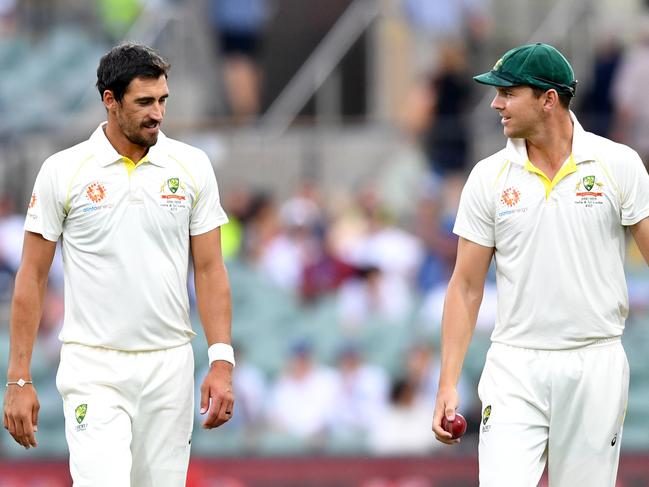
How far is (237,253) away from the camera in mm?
12977

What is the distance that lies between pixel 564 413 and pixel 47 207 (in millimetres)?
2180

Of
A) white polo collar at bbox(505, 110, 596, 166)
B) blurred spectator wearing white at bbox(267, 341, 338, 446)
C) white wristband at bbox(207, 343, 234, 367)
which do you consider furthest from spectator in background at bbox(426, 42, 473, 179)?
white wristband at bbox(207, 343, 234, 367)

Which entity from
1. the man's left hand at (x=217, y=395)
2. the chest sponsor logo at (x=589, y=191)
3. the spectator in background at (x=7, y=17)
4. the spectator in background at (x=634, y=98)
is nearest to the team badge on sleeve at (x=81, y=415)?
the man's left hand at (x=217, y=395)

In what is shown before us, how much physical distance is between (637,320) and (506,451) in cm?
617

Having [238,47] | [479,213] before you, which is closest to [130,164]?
[479,213]

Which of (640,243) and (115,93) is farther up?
(115,93)

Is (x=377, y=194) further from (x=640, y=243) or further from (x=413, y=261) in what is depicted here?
(x=640, y=243)

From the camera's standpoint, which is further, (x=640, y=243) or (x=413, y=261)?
(x=413, y=261)

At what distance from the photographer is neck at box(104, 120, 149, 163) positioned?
20.4 ft

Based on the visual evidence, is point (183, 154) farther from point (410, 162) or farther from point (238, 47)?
point (238, 47)

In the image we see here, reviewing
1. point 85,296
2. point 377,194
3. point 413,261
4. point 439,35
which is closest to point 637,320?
point 413,261

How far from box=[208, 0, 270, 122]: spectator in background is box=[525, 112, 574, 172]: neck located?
341 inches

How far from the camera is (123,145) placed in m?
6.21

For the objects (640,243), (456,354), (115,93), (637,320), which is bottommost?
(637,320)
